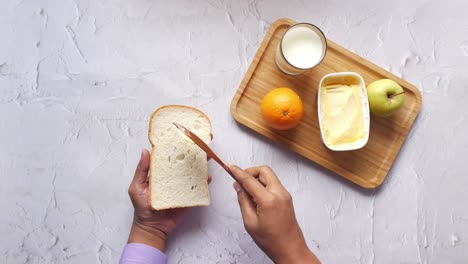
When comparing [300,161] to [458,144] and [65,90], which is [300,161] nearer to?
[458,144]

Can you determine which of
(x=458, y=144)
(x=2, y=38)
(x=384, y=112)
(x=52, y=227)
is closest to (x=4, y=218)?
(x=52, y=227)

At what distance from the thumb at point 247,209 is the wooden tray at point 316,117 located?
208mm

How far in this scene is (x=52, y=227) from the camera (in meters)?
1.06

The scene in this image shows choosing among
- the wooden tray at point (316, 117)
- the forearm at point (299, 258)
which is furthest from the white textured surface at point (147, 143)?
the forearm at point (299, 258)

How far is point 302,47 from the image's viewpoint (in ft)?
3.37

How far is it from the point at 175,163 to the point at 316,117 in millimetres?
383

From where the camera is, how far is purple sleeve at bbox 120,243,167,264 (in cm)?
99

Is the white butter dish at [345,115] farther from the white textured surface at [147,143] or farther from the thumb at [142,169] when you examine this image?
the thumb at [142,169]

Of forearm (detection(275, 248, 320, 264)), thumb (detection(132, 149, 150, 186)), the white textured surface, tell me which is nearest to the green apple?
the white textured surface

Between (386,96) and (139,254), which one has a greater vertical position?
(386,96)

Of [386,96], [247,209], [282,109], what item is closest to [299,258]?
[247,209]

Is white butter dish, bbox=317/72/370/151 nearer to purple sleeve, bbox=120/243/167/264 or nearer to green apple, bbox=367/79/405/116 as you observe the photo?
green apple, bbox=367/79/405/116

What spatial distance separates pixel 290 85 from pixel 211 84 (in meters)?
0.21

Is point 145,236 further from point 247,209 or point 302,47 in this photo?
point 302,47
